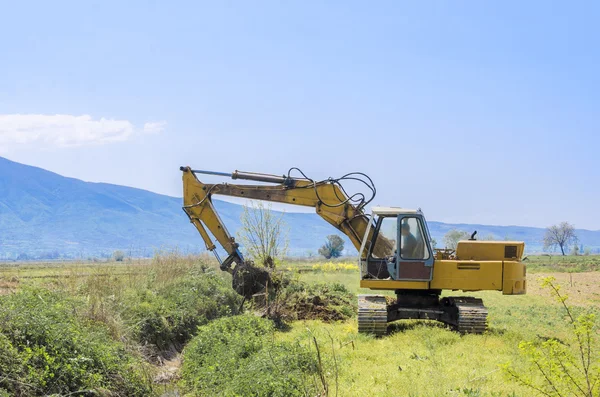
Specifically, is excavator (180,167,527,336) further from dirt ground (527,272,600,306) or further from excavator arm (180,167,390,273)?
dirt ground (527,272,600,306)

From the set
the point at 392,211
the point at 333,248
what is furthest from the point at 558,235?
the point at 392,211

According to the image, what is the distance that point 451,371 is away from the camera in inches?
396

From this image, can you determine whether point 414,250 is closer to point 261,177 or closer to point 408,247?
point 408,247

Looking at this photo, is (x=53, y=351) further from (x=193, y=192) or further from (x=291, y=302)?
(x=291, y=302)

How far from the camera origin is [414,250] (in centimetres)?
1449

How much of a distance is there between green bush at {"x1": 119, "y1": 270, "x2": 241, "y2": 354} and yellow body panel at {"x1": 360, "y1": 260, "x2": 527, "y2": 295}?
16.2 feet

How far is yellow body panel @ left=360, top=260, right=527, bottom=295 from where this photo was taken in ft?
46.7

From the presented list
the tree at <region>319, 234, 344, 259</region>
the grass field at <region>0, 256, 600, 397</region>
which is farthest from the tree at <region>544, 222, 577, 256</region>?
the grass field at <region>0, 256, 600, 397</region>

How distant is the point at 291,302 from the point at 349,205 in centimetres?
417

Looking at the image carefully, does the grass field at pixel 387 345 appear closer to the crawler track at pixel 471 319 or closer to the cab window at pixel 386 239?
the crawler track at pixel 471 319

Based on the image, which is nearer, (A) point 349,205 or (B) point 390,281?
(B) point 390,281

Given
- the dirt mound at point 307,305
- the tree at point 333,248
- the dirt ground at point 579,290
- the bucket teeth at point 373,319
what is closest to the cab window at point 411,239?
the bucket teeth at point 373,319

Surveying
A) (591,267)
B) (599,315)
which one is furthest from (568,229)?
(599,315)

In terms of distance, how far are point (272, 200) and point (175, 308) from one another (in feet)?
12.7
